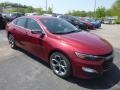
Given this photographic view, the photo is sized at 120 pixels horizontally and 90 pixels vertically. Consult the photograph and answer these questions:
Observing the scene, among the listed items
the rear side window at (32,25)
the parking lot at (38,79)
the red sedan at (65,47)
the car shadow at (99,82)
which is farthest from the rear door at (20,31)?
the car shadow at (99,82)

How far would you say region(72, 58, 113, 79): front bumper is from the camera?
4828 mm

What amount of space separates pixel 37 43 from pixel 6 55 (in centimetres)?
196

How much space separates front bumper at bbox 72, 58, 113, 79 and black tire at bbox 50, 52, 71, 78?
0.23 meters

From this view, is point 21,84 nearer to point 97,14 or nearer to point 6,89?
point 6,89

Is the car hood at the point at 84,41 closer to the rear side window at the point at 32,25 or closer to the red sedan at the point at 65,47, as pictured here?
the red sedan at the point at 65,47

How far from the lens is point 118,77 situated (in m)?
5.62

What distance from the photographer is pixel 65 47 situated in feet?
16.9

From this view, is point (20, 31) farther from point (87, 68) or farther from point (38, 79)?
point (87, 68)

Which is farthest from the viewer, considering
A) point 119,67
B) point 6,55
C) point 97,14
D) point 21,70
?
point 97,14

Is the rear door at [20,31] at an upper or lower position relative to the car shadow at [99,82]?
upper

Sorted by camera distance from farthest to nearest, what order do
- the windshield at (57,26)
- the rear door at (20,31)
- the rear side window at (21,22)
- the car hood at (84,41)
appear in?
the rear side window at (21,22) → the rear door at (20,31) → the windshield at (57,26) → the car hood at (84,41)

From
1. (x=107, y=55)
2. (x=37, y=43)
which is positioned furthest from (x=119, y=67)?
(x=37, y=43)

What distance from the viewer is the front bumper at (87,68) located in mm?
4828

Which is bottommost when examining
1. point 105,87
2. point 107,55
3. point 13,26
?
point 105,87
